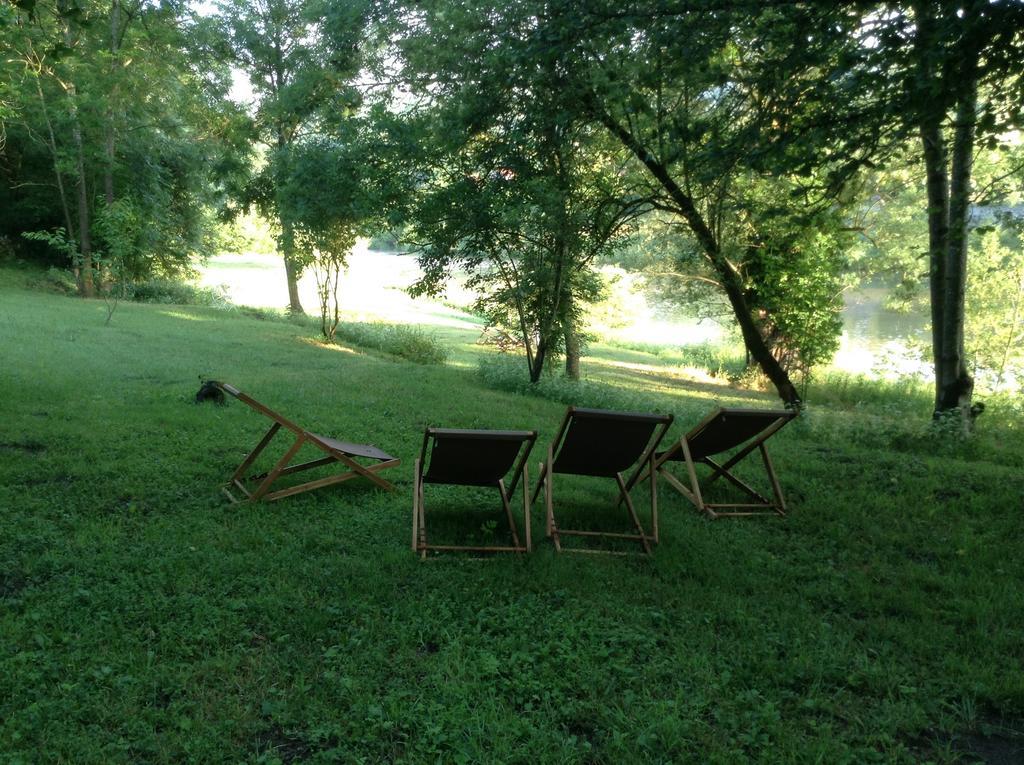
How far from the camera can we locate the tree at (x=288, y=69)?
1652 centimetres

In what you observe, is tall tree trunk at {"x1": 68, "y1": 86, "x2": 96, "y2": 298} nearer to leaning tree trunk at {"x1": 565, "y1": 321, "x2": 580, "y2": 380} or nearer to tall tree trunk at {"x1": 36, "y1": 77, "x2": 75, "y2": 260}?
tall tree trunk at {"x1": 36, "y1": 77, "x2": 75, "y2": 260}

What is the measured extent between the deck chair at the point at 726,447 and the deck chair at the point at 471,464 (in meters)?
1.02

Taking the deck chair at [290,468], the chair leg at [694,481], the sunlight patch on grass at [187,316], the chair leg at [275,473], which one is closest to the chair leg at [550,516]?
the chair leg at [694,481]

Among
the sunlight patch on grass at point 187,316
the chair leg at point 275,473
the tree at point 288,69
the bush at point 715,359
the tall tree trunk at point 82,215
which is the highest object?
the tree at point 288,69

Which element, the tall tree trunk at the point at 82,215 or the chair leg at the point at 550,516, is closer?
the chair leg at the point at 550,516

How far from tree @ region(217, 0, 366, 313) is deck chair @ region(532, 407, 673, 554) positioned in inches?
506

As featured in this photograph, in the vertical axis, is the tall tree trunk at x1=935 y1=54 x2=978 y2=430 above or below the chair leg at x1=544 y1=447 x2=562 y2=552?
above

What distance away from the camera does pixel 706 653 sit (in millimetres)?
3205

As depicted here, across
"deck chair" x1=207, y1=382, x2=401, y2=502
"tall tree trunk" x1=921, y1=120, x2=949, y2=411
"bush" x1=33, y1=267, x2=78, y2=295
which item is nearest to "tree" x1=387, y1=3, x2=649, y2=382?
"tall tree trunk" x1=921, y1=120, x2=949, y2=411

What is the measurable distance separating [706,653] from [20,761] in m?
2.49

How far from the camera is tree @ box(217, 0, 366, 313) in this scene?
16516 millimetres

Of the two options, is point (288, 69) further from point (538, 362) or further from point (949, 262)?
point (949, 262)

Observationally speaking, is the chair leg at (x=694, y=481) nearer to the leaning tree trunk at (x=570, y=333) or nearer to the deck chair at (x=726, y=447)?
the deck chair at (x=726, y=447)

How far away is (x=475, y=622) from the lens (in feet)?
11.3
